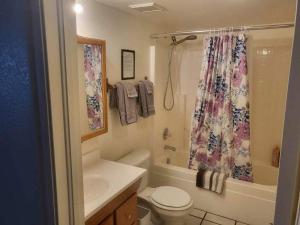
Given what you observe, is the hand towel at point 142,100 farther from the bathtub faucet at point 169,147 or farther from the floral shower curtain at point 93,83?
the bathtub faucet at point 169,147

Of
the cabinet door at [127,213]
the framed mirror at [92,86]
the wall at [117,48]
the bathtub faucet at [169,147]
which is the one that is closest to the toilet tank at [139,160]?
the wall at [117,48]

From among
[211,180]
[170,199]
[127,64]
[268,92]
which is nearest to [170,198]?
[170,199]

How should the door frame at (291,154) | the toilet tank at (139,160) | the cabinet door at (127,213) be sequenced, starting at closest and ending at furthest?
the door frame at (291,154), the cabinet door at (127,213), the toilet tank at (139,160)

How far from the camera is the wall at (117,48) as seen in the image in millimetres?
2021

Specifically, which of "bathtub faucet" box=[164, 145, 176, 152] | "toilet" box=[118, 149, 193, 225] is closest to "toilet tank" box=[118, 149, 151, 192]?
"toilet" box=[118, 149, 193, 225]

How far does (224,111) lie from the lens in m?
2.53

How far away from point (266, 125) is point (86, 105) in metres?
2.33

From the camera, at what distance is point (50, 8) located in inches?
27.9

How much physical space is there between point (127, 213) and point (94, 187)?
0.32 metres

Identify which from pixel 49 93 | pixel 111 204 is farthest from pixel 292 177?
pixel 111 204

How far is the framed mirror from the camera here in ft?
6.47

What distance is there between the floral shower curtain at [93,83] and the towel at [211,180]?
1.26 m

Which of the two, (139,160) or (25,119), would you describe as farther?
(139,160)

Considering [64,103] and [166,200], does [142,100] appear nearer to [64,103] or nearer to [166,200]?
[166,200]
